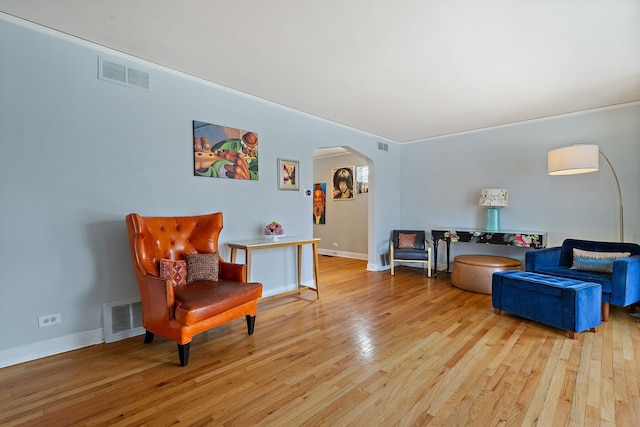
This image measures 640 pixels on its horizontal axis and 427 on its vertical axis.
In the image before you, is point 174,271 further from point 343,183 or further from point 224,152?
point 343,183

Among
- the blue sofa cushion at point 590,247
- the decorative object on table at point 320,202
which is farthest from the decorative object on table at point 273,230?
the decorative object on table at point 320,202

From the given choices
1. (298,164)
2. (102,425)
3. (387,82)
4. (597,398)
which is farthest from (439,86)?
(102,425)

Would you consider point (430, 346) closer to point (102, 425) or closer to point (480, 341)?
point (480, 341)

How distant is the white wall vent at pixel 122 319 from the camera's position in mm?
2734

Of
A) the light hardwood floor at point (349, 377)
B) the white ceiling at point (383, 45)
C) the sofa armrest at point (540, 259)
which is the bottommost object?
the light hardwood floor at point (349, 377)

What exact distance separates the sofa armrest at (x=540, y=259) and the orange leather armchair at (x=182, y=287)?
10.7 feet

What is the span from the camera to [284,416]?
177cm

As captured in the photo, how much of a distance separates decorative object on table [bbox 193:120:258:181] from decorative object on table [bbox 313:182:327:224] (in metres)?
4.01

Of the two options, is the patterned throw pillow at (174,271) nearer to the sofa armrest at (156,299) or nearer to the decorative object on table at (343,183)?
Result: the sofa armrest at (156,299)

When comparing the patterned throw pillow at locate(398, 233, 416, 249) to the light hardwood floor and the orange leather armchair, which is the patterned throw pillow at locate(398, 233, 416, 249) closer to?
the light hardwood floor

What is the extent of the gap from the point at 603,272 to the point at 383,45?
339cm

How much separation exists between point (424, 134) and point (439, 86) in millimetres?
2275

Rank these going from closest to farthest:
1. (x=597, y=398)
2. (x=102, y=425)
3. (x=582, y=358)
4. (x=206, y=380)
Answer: (x=102, y=425) < (x=597, y=398) < (x=206, y=380) < (x=582, y=358)

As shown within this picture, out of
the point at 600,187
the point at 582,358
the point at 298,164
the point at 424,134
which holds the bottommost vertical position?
the point at 582,358
